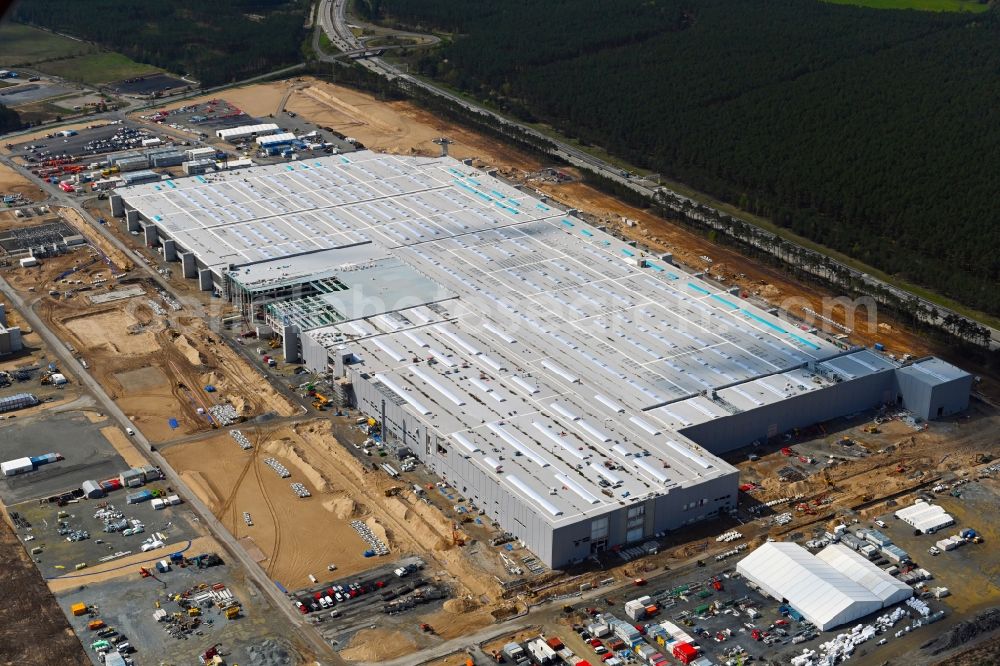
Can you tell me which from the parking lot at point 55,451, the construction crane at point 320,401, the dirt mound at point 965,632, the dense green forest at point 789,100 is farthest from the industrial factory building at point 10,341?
the dense green forest at point 789,100

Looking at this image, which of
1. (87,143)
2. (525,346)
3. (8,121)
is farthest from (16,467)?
(8,121)

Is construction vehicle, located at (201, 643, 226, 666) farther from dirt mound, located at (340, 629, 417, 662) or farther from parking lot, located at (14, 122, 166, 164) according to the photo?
parking lot, located at (14, 122, 166, 164)

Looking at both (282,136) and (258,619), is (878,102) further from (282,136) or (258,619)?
(258,619)

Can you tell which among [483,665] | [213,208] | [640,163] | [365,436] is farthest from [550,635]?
[640,163]

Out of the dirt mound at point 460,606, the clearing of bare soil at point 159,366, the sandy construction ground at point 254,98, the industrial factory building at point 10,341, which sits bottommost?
the dirt mound at point 460,606

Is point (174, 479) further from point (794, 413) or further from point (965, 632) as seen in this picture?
point (965, 632)

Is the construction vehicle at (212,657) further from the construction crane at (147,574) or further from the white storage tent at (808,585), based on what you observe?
the white storage tent at (808,585)
